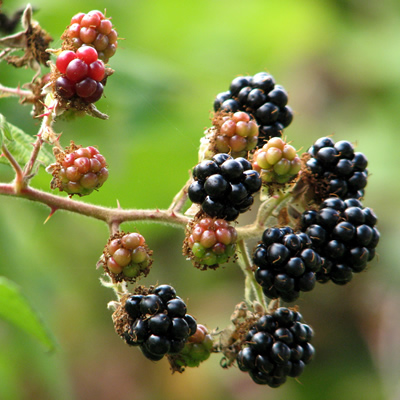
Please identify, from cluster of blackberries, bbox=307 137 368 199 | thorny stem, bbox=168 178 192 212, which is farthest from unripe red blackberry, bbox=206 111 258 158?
cluster of blackberries, bbox=307 137 368 199

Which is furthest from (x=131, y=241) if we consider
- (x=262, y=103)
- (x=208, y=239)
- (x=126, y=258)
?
(x=262, y=103)

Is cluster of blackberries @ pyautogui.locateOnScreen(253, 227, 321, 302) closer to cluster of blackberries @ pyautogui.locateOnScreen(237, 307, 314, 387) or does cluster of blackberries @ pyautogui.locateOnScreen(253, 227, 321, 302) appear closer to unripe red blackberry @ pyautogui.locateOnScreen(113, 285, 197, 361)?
cluster of blackberries @ pyautogui.locateOnScreen(237, 307, 314, 387)

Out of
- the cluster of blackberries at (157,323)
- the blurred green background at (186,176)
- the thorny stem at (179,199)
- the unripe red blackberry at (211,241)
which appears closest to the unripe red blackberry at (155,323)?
the cluster of blackberries at (157,323)

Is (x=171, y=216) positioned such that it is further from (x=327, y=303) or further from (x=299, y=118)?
(x=299, y=118)

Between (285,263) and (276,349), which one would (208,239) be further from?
(276,349)

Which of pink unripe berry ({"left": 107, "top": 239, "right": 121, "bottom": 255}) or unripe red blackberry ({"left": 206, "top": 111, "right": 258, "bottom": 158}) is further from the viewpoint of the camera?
unripe red blackberry ({"left": 206, "top": 111, "right": 258, "bottom": 158})
